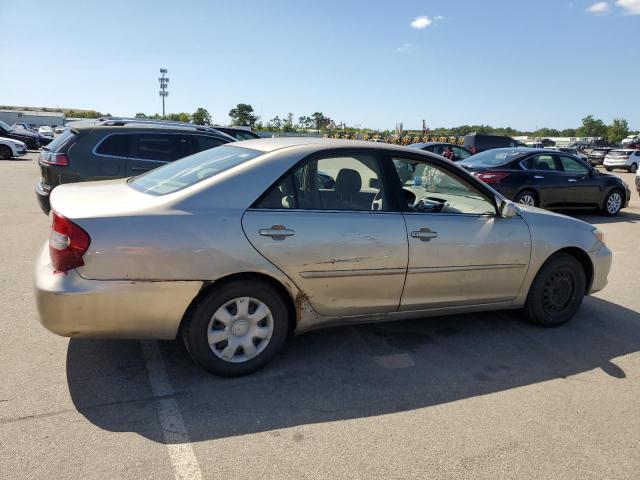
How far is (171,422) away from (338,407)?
981 mm

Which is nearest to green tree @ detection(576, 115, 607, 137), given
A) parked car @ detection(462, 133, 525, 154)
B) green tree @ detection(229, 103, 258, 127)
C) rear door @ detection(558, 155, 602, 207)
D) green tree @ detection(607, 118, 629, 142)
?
green tree @ detection(607, 118, 629, 142)

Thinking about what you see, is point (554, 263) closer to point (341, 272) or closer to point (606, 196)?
point (341, 272)

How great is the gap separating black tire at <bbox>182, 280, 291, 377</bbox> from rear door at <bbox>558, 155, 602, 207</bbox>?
9.63 metres

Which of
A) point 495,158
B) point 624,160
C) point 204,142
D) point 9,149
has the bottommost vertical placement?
point 624,160

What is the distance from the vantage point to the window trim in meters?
3.82

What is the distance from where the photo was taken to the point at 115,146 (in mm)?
7410

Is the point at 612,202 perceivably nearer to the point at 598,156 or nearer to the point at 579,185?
the point at 579,185

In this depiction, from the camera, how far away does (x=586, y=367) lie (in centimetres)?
385

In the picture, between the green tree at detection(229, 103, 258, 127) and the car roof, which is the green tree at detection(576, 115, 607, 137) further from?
the car roof

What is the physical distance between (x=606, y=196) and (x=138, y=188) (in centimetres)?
1141

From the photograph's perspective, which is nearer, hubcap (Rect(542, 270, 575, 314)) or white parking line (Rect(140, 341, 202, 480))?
white parking line (Rect(140, 341, 202, 480))

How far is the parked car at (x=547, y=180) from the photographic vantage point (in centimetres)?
1043

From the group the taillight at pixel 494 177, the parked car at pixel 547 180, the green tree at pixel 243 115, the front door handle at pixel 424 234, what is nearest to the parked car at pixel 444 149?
the parked car at pixel 547 180

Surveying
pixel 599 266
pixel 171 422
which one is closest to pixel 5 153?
pixel 171 422
